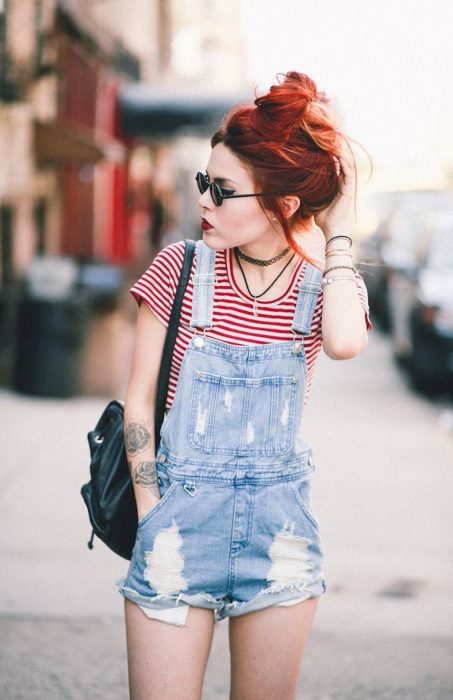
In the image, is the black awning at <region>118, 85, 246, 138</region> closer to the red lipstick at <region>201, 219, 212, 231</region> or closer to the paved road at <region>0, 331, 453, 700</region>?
the paved road at <region>0, 331, 453, 700</region>

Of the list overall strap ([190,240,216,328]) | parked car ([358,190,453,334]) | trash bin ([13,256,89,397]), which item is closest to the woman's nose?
overall strap ([190,240,216,328])

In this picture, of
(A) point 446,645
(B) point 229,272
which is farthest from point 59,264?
(B) point 229,272

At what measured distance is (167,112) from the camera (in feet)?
61.1

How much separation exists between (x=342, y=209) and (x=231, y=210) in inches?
10.7

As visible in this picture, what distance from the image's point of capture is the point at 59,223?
50.9ft

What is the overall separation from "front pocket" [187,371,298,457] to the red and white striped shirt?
96 mm

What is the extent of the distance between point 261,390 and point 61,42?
13.8 meters

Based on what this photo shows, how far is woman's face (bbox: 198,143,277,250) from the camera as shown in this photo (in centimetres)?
216

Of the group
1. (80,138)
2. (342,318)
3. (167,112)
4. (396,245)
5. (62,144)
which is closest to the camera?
(342,318)

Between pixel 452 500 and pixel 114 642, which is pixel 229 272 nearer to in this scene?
pixel 114 642

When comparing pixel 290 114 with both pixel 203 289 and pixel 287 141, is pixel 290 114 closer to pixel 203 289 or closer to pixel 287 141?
pixel 287 141

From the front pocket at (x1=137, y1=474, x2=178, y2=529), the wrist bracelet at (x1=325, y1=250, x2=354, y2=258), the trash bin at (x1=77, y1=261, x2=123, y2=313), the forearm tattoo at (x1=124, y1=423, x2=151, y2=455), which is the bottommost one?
the trash bin at (x1=77, y1=261, x2=123, y2=313)

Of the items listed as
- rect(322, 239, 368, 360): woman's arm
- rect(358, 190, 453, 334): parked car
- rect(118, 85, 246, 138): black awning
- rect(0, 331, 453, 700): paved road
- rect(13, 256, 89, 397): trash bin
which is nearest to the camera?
rect(322, 239, 368, 360): woman's arm

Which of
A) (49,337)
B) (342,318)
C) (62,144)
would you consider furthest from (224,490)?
(62,144)
